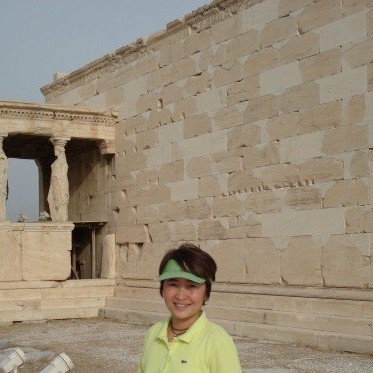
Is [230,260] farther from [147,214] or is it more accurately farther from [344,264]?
[147,214]

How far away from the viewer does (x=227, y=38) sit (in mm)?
11891

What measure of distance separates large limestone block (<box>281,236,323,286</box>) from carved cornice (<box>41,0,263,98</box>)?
140 inches

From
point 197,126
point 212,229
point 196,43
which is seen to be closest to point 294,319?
point 212,229

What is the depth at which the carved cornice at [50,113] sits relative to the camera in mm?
14016

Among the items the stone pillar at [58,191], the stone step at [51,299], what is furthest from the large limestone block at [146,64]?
the stone step at [51,299]

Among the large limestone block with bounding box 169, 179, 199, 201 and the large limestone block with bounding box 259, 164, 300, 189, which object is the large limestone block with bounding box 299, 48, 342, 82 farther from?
the large limestone block with bounding box 169, 179, 199, 201

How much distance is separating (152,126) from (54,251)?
2766mm

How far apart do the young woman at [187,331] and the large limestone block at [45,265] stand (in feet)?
36.6

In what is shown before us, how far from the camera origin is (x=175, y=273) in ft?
8.84

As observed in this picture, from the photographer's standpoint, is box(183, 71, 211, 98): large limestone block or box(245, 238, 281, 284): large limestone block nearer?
box(245, 238, 281, 284): large limestone block

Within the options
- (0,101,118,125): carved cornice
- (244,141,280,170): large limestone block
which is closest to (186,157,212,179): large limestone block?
(244,141,280,170): large limestone block

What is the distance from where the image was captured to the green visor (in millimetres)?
2691

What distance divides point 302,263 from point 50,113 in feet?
20.4

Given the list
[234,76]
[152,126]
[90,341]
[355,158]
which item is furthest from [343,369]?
[152,126]
